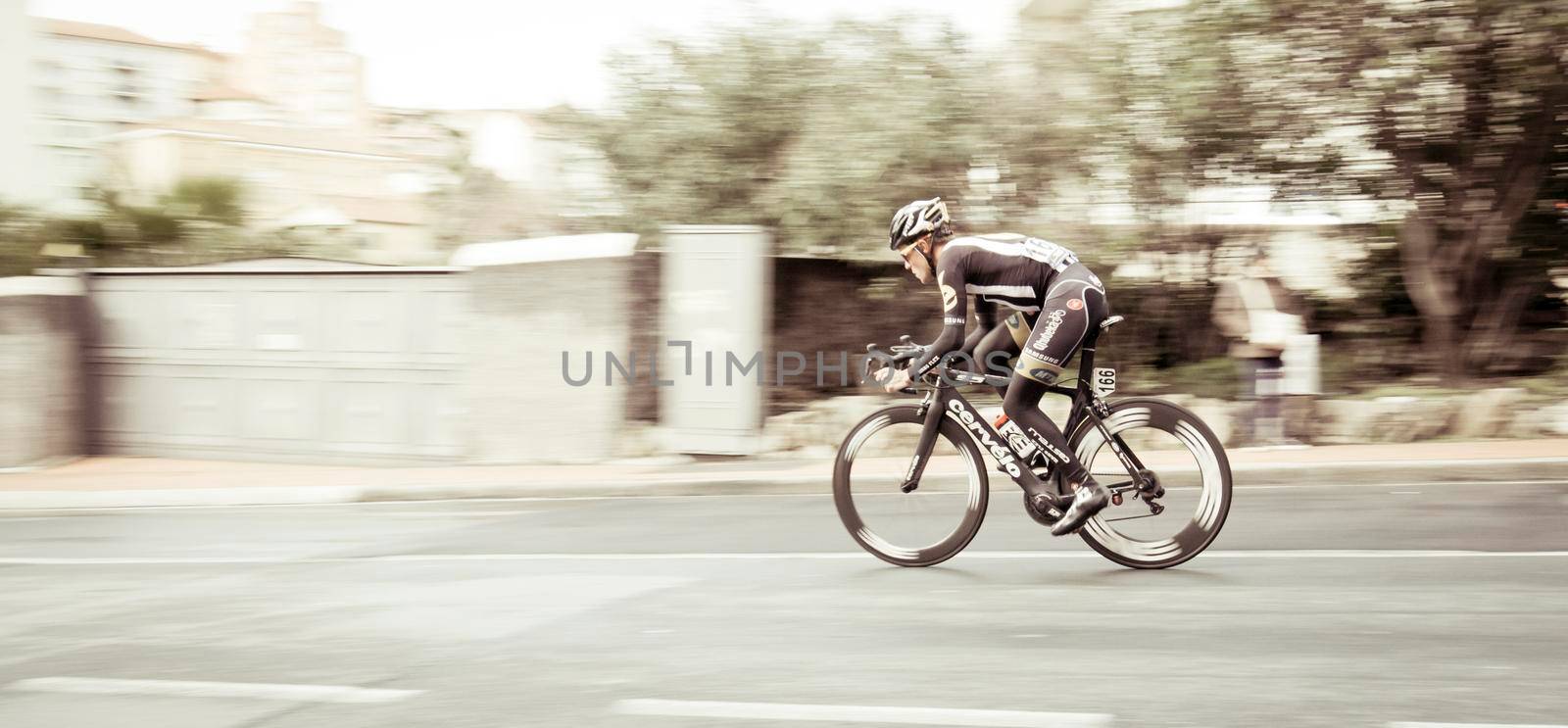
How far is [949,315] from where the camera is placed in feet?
19.3

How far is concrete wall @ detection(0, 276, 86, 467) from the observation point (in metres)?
14.2

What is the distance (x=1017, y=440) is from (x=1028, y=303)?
643 millimetres

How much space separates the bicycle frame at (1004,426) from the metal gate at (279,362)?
298 inches

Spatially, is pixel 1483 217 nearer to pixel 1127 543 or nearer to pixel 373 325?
pixel 1127 543

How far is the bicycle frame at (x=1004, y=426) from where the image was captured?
5859 mm

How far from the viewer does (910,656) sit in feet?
15.5

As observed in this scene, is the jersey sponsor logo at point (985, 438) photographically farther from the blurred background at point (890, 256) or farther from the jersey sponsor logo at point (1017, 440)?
the blurred background at point (890, 256)

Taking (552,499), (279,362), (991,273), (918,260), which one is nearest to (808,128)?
(552,499)

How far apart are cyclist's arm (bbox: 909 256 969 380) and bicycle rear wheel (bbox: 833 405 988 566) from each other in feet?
1.11

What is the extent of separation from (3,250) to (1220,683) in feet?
56.7

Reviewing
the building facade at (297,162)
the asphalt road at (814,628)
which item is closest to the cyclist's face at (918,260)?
the asphalt road at (814,628)

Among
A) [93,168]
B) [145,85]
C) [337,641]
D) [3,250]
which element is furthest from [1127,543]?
[145,85]

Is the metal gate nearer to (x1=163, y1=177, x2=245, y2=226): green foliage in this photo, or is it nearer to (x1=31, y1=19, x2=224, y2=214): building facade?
(x1=163, y1=177, x2=245, y2=226): green foliage
